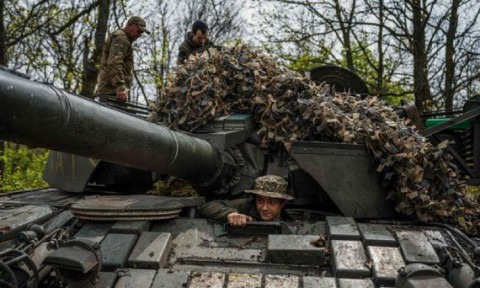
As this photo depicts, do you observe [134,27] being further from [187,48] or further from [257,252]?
[257,252]

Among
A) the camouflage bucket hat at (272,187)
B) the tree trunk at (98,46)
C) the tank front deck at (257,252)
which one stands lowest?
the tank front deck at (257,252)

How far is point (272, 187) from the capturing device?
4789 mm

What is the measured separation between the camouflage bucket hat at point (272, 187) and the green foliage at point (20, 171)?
1043 cm

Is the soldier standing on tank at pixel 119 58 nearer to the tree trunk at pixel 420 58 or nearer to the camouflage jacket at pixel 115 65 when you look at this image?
the camouflage jacket at pixel 115 65

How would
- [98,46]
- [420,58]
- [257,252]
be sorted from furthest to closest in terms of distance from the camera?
[420,58] < [98,46] < [257,252]

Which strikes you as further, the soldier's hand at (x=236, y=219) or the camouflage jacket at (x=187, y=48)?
the camouflage jacket at (x=187, y=48)

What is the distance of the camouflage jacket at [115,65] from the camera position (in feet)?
27.1

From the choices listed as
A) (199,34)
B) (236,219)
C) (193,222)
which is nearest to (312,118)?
(236,219)

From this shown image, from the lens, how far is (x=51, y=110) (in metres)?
2.97

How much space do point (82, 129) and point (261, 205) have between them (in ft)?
6.49

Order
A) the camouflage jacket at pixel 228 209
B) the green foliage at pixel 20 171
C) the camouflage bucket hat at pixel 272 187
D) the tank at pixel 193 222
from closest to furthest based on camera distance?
the tank at pixel 193 222
the camouflage jacket at pixel 228 209
the camouflage bucket hat at pixel 272 187
the green foliage at pixel 20 171

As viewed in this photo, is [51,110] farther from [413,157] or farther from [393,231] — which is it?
[413,157]

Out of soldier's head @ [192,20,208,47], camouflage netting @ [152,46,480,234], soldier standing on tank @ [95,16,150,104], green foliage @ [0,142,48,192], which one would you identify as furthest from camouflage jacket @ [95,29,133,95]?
green foliage @ [0,142,48,192]

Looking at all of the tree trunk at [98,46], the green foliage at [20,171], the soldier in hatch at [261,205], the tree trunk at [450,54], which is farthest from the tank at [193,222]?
the tree trunk at [450,54]
